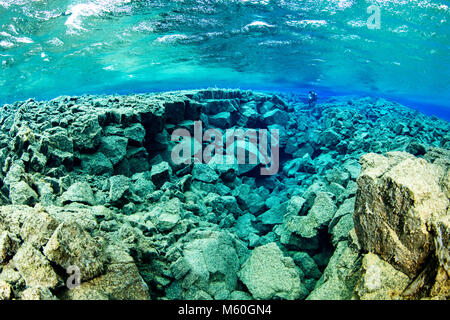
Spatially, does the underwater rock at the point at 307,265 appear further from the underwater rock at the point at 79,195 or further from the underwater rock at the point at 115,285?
the underwater rock at the point at 79,195

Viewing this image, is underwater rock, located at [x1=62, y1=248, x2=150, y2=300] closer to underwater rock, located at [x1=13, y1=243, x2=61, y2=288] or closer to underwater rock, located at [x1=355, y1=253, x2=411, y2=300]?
underwater rock, located at [x1=13, y1=243, x2=61, y2=288]

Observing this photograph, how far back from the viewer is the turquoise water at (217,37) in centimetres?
1352

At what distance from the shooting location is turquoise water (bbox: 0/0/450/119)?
13.5 meters

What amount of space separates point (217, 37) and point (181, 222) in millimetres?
17838

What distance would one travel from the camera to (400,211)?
2850 mm

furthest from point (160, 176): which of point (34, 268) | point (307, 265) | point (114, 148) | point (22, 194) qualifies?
point (307, 265)

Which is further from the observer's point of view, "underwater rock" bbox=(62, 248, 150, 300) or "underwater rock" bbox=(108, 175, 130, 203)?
"underwater rock" bbox=(108, 175, 130, 203)

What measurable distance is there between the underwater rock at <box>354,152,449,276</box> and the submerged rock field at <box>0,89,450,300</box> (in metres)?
0.01

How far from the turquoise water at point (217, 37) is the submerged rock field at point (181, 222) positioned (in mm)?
7923

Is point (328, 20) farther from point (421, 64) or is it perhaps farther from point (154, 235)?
point (154, 235)

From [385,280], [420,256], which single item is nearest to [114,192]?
[385,280]

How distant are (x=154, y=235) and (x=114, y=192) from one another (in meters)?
1.54

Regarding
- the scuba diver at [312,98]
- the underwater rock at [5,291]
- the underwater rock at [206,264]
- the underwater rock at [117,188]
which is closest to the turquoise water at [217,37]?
the scuba diver at [312,98]

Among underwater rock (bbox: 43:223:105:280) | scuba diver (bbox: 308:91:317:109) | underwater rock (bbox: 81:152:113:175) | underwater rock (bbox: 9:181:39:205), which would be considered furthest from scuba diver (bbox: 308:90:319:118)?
underwater rock (bbox: 43:223:105:280)
